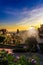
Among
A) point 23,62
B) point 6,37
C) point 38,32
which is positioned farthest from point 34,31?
point 23,62

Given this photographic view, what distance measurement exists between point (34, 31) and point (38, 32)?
0.50 m

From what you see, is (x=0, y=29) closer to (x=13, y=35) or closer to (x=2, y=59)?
(x=13, y=35)

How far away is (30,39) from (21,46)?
1.83 meters

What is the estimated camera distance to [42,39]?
1379 centimetres

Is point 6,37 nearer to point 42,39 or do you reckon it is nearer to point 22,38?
point 22,38

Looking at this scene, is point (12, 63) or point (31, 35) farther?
point (31, 35)

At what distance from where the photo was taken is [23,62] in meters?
3.25

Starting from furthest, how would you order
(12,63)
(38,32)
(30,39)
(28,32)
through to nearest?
1. (38,32)
2. (28,32)
3. (30,39)
4. (12,63)

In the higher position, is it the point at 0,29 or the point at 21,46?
the point at 0,29

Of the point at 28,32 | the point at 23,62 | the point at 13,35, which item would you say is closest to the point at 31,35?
the point at 28,32

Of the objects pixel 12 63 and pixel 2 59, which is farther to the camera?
pixel 12 63

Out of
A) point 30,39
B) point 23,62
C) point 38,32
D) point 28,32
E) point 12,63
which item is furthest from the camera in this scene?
point 38,32

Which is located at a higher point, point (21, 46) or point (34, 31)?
point (34, 31)

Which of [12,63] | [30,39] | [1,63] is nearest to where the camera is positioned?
[1,63]
